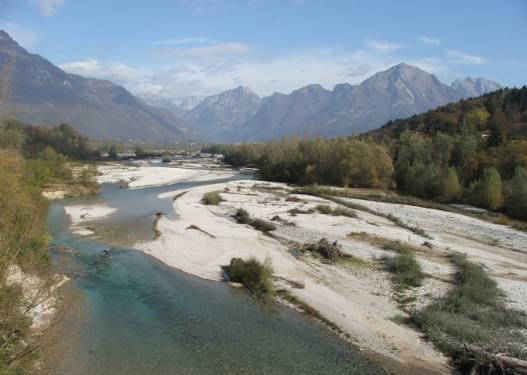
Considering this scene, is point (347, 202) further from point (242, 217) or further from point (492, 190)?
point (242, 217)

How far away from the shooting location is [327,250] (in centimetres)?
3516

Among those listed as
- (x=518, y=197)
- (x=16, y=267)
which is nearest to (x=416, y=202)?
(x=518, y=197)

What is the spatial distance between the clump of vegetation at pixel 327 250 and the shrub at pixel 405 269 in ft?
12.3

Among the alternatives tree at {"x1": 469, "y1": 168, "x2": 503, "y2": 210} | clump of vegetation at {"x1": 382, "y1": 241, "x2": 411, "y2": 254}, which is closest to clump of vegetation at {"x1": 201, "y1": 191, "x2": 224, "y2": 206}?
clump of vegetation at {"x1": 382, "y1": 241, "x2": 411, "y2": 254}

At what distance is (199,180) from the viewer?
107 metres

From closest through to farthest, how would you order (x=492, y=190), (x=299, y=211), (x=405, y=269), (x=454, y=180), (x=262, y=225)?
(x=405, y=269)
(x=262, y=225)
(x=299, y=211)
(x=492, y=190)
(x=454, y=180)

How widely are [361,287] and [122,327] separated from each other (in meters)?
14.9

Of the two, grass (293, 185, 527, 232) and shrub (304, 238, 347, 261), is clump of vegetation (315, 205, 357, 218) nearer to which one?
grass (293, 185, 527, 232)

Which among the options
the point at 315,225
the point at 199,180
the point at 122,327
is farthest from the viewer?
the point at 199,180

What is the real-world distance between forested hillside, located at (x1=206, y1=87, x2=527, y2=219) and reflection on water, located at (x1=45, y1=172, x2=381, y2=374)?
4747 cm

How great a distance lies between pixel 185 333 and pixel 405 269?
1714 centimetres

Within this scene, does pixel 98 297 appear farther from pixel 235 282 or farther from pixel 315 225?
pixel 315 225

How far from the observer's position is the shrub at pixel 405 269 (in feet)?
93.8

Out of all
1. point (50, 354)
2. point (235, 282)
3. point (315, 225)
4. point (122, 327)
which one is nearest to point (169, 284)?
point (235, 282)
